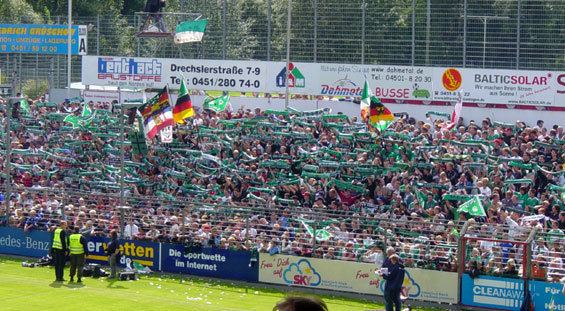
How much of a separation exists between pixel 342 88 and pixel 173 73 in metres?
7.09

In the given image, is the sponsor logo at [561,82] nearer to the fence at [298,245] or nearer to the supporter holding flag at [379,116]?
the supporter holding flag at [379,116]

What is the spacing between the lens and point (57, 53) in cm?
4516

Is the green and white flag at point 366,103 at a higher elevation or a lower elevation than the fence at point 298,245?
higher

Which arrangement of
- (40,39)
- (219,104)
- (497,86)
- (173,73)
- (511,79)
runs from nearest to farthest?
(511,79) < (497,86) < (219,104) < (173,73) < (40,39)

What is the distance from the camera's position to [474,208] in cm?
2406

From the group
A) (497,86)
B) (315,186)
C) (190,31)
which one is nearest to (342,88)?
(497,86)

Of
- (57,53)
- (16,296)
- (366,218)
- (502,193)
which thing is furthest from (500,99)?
(57,53)

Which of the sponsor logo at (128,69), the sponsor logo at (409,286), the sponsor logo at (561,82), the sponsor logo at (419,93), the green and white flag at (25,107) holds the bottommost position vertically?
the sponsor logo at (409,286)

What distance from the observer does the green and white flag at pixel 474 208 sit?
78.4ft

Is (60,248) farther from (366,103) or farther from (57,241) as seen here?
Answer: (366,103)

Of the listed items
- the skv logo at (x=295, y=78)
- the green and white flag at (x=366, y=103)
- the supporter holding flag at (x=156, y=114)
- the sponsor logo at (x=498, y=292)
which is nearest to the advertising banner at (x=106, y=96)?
the skv logo at (x=295, y=78)

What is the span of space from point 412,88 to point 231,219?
11295 mm

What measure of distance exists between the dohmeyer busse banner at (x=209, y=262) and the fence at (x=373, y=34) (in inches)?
515

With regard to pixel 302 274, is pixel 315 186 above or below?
above
